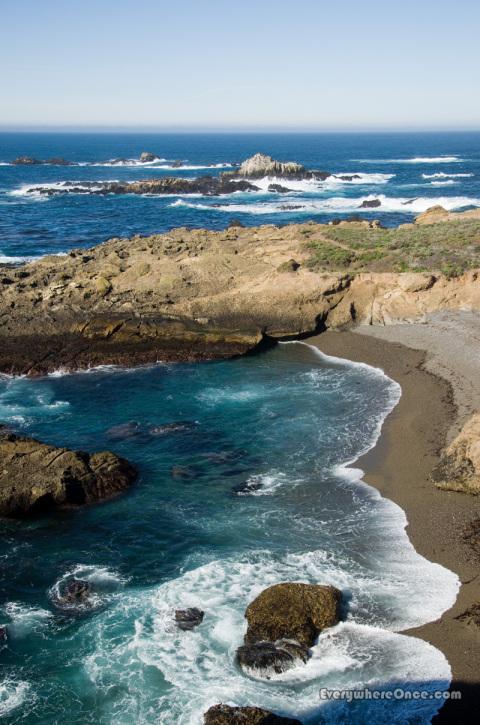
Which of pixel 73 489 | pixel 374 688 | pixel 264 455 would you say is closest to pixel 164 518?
pixel 73 489

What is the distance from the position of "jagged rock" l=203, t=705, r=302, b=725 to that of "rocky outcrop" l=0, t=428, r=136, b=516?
31.0 feet

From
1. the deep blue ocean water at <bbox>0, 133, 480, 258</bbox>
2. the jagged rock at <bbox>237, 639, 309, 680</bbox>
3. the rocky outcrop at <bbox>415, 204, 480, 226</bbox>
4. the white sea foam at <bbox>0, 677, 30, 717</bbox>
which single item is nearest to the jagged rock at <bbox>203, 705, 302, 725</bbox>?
the jagged rock at <bbox>237, 639, 309, 680</bbox>

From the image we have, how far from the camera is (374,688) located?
Result: 13.4 meters

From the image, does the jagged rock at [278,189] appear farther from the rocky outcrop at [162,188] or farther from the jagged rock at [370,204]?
the jagged rock at [370,204]

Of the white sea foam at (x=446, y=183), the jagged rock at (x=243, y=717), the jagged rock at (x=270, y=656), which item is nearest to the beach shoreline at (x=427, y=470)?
the jagged rock at (x=270, y=656)

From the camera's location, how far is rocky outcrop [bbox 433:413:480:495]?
19844mm

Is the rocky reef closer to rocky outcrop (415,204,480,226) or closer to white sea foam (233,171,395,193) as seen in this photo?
rocky outcrop (415,204,480,226)

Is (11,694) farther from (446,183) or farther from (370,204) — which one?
(446,183)

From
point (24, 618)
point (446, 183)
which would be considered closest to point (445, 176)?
point (446, 183)

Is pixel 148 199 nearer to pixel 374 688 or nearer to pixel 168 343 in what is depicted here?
pixel 168 343

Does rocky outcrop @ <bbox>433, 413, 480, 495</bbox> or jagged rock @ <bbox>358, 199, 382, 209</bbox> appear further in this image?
jagged rock @ <bbox>358, 199, 382, 209</bbox>

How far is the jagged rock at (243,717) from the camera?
12148 millimetres

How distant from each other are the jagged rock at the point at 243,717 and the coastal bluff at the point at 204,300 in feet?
70.4

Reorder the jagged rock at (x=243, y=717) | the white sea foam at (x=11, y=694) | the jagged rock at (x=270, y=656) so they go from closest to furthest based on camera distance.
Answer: the jagged rock at (x=243, y=717)
the white sea foam at (x=11, y=694)
the jagged rock at (x=270, y=656)
